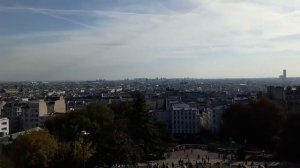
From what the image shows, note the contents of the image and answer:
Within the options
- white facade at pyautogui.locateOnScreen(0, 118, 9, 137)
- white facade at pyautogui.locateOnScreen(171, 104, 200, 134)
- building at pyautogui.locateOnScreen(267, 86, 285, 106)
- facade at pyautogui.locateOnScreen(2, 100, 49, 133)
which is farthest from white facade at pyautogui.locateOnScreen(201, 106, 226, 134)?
white facade at pyautogui.locateOnScreen(0, 118, 9, 137)

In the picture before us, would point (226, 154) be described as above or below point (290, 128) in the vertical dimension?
below

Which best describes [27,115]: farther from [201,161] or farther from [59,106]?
[201,161]

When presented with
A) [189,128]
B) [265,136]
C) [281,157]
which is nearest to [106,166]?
[281,157]

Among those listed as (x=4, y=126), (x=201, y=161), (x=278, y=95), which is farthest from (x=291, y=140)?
(x=4, y=126)

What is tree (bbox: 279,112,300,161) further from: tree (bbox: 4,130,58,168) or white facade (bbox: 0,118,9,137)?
white facade (bbox: 0,118,9,137)

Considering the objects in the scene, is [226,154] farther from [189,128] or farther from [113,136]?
[189,128]

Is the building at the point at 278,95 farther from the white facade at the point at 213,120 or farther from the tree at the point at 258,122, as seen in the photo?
the tree at the point at 258,122
